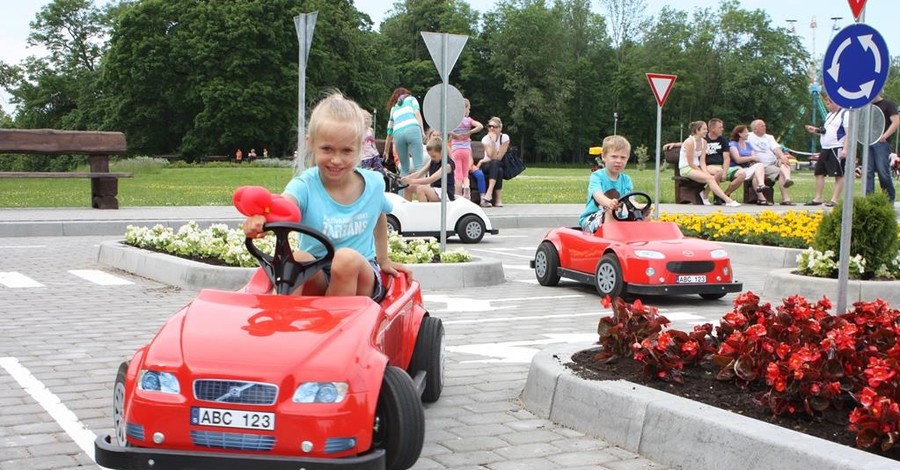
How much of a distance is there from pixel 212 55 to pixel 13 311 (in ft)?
195

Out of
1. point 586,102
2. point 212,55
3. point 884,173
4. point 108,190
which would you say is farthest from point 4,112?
point 884,173

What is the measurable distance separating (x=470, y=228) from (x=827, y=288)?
671cm

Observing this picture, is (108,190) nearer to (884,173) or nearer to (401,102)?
(401,102)

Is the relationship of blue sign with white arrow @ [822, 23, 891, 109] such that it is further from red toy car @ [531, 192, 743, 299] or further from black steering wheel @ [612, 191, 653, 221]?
black steering wheel @ [612, 191, 653, 221]

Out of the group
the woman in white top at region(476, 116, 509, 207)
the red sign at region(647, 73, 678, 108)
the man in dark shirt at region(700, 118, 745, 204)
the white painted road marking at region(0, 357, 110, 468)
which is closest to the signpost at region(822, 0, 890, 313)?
the white painted road marking at region(0, 357, 110, 468)

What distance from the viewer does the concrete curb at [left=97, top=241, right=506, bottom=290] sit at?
383 inches

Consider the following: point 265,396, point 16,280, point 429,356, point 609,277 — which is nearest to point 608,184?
point 609,277

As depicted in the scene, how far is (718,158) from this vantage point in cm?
2294

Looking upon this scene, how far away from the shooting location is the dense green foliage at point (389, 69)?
66.4 meters

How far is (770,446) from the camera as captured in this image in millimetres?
4078

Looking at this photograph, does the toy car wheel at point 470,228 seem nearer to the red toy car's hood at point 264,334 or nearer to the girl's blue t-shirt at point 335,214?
the girl's blue t-shirt at point 335,214

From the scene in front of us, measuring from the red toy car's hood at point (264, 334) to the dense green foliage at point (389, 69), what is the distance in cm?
6152

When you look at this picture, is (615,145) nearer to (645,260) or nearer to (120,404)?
(645,260)

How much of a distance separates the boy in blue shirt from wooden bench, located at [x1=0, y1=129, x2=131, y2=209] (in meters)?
10.5
